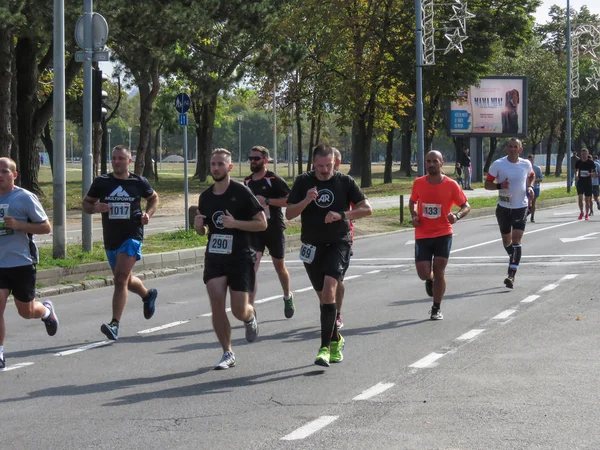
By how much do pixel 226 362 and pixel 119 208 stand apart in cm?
239

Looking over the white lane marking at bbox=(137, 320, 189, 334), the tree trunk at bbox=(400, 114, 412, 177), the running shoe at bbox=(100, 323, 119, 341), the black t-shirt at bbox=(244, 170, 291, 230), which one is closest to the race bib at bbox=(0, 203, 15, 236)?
the running shoe at bbox=(100, 323, 119, 341)

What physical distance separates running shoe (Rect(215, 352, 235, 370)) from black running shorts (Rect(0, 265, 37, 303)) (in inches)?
69.4

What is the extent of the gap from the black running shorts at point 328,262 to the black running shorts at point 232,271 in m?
0.57

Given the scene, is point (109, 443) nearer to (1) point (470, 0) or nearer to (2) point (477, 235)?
(2) point (477, 235)

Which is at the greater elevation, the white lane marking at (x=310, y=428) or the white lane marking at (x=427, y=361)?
the white lane marking at (x=310, y=428)

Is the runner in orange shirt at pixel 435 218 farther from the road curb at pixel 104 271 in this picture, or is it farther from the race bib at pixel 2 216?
the road curb at pixel 104 271

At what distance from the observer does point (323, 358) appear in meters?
8.22

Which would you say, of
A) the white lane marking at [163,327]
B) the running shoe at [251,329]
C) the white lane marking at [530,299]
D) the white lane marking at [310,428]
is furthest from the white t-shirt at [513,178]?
the white lane marking at [310,428]

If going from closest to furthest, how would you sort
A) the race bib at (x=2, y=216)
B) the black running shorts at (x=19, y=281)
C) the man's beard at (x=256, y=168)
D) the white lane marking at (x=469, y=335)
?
the race bib at (x=2, y=216)
the black running shorts at (x=19, y=281)
the white lane marking at (x=469, y=335)
the man's beard at (x=256, y=168)

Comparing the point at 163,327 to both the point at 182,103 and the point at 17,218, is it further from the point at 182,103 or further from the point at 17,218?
the point at 182,103

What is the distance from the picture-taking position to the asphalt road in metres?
6.17

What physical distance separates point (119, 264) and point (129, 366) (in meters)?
1.62

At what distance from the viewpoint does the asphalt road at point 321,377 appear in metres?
6.17

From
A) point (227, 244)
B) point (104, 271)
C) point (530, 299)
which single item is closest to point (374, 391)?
point (227, 244)
